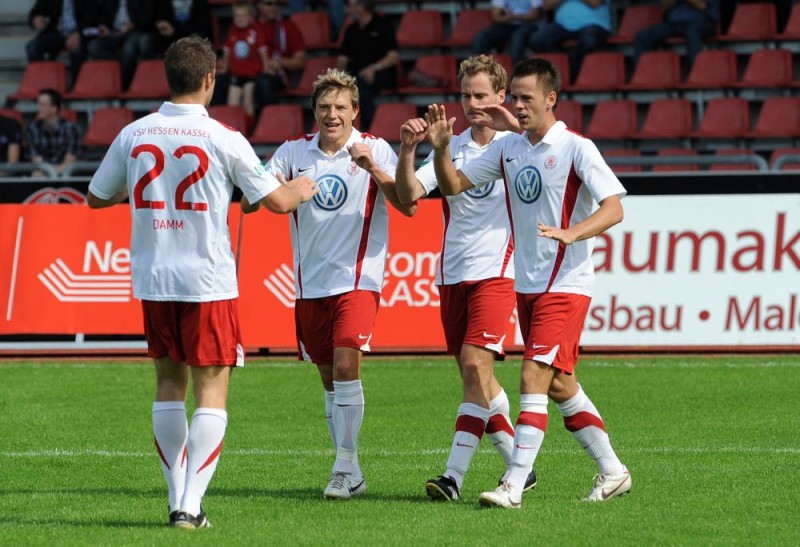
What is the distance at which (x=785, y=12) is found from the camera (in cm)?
1945

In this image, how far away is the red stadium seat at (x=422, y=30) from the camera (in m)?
20.8

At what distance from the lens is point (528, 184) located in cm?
730

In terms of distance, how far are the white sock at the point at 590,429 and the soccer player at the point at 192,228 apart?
5.79 feet

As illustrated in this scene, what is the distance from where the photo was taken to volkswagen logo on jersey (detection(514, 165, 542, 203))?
23.9ft

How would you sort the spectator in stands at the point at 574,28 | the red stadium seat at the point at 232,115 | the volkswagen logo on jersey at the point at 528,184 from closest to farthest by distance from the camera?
the volkswagen logo on jersey at the point at 528,184
the spectator in stands at the point at 574,28
the red stadium seat at the point at 232,115

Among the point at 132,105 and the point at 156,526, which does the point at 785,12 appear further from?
the point at 156,526

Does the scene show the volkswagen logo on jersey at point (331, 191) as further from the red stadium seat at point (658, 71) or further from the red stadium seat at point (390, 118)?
the red stadium seat at point (658, 71)

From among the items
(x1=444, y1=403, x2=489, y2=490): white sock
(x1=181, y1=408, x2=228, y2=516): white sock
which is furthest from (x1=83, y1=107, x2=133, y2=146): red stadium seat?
(x1=181, y1=408, x2=228, y2=516): white sock

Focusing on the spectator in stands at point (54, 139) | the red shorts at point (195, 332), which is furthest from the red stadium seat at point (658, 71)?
the red shorts at point (195, 332)

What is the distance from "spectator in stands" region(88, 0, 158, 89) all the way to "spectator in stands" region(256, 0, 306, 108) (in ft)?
6.01

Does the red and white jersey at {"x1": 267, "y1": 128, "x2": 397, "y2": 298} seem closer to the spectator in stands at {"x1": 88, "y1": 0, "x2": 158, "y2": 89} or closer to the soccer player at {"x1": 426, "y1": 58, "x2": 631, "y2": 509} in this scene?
the soccer player at {"x1": 426, "y1": 58, "x2": 631, "y2": 509}

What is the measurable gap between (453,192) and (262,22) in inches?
524

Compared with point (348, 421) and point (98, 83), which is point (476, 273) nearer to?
point (348, 421)

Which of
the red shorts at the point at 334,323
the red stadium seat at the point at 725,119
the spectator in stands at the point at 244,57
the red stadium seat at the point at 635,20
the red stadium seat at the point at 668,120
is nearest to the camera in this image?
the red shorts at the point at 334,323
